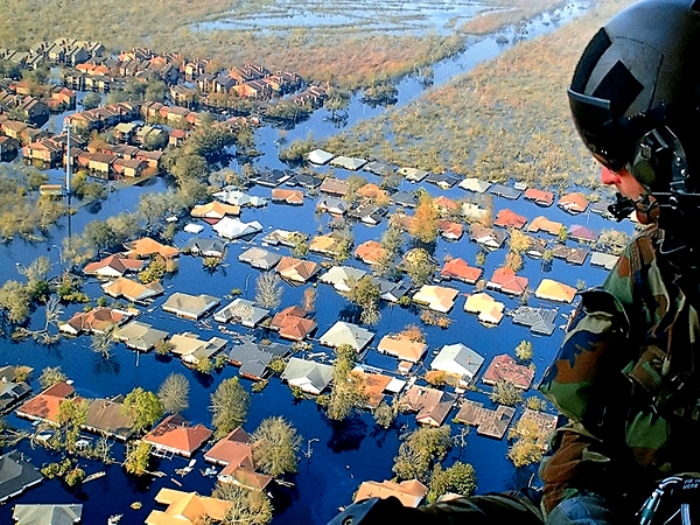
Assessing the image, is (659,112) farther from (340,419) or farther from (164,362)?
(164,362)

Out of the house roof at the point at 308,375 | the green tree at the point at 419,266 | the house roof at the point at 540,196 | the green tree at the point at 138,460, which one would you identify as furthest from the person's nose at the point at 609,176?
the house roof at the point at 540,196

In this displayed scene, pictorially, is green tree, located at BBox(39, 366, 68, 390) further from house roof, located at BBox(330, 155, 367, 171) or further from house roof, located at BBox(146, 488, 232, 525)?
house roof, located at BBox(330, 155, 367, 171)

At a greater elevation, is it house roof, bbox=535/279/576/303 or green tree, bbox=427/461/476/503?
green tree, bbox=427/461/476/503

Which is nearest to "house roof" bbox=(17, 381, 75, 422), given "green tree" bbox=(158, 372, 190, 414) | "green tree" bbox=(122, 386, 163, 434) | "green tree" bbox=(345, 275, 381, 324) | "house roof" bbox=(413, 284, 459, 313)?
"green tree" bbox=(122, 386, 163, 434)

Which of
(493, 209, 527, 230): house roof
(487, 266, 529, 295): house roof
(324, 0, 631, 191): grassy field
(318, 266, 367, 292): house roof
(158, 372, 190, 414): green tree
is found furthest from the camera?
(324, 0, 631, 191): grassy field

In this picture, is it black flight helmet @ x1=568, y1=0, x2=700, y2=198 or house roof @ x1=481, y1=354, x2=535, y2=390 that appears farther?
house roof @ x1=481, y1=354, x2=535, y2=390

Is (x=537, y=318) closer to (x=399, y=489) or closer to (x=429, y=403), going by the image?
(x=429, y=403)

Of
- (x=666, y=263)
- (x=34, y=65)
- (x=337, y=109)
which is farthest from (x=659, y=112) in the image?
(x=34, y=65)
